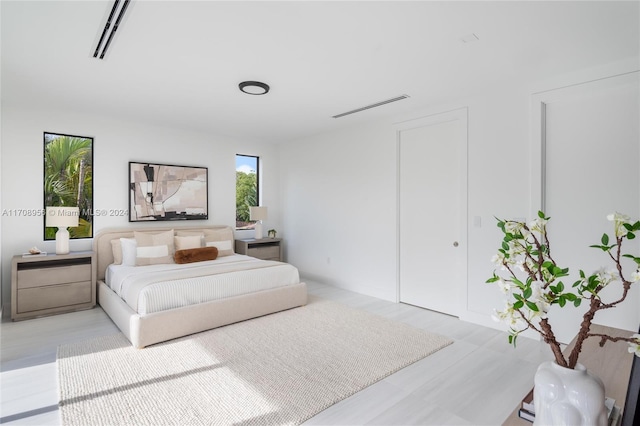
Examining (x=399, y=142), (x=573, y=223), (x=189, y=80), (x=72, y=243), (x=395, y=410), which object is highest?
(x=189, y=80)

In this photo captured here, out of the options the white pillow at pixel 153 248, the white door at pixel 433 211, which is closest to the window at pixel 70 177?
the white pillow at pixel 153 248

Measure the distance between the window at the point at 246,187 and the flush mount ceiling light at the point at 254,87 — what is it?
8.38 ft

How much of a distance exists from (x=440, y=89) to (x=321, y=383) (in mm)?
3045

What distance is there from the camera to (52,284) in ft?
12.8

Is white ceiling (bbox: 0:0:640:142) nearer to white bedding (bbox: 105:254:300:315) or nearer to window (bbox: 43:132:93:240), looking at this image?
window (bbox: 43:132:93:240)

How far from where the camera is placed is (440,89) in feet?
11.7

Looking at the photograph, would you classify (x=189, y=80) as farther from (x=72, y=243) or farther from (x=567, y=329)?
(x=567, y=329)

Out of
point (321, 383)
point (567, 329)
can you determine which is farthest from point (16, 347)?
point (567, 329)

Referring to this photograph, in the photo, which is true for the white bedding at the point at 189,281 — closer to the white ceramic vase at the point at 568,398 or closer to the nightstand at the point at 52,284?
the nightstand at the point at 52,284

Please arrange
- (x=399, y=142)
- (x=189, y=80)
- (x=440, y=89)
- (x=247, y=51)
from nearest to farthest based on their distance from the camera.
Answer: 1. (x=247, y=51)
2. (x=189, y=80)
3. (x=440, y=89)
4. (x=399, y=142)

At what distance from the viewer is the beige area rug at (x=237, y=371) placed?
2.11 metres

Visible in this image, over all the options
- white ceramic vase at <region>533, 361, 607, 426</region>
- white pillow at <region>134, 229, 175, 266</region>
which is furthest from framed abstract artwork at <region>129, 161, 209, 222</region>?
white ceramic vase at <region>533, 361, 607, 426</region>

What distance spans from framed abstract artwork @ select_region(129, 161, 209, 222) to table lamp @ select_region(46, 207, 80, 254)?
0.75 m

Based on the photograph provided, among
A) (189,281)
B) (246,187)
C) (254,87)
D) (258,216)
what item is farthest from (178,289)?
(246,187)
